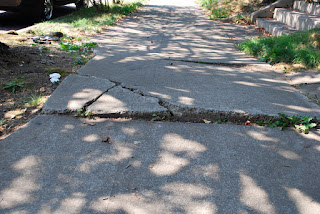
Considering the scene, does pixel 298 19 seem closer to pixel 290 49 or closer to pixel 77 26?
pixel 290 49

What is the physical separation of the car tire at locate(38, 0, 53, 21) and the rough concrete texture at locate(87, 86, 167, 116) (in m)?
6.03

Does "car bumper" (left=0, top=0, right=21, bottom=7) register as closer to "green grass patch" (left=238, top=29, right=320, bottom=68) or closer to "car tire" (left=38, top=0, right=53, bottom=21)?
"car tire" (left=38, top=0, right=53, bottom=21)

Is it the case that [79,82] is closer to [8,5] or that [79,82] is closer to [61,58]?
[61,58]

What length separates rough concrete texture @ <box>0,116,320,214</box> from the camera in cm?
179

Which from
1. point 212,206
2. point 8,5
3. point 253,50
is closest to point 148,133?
point 212,206

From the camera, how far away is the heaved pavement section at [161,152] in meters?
1.82

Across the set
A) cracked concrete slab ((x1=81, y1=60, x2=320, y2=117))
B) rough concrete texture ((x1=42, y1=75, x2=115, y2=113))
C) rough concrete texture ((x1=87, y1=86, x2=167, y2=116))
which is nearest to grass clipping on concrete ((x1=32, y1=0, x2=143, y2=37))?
cracked concrete slab ((x1=81, y1=60, x2=320, y2=117))

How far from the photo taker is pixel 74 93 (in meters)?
3.23

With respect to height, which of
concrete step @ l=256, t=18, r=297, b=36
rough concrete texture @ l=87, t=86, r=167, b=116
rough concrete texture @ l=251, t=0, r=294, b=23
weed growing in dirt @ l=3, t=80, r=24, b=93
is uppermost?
rough concrete texture @ l=251, t=0, r=294, b=23

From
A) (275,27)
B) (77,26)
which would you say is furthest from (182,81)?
(77,26)

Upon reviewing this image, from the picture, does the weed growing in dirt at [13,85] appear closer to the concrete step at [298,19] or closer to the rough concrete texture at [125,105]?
the rough concrete texture at [125,105]

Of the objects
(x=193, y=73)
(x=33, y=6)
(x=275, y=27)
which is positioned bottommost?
(x=193, y=73)

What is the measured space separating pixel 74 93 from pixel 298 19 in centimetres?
584

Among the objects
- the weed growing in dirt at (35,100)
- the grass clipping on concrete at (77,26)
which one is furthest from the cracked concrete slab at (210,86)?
the grass clipping on concrete at (77,26)
